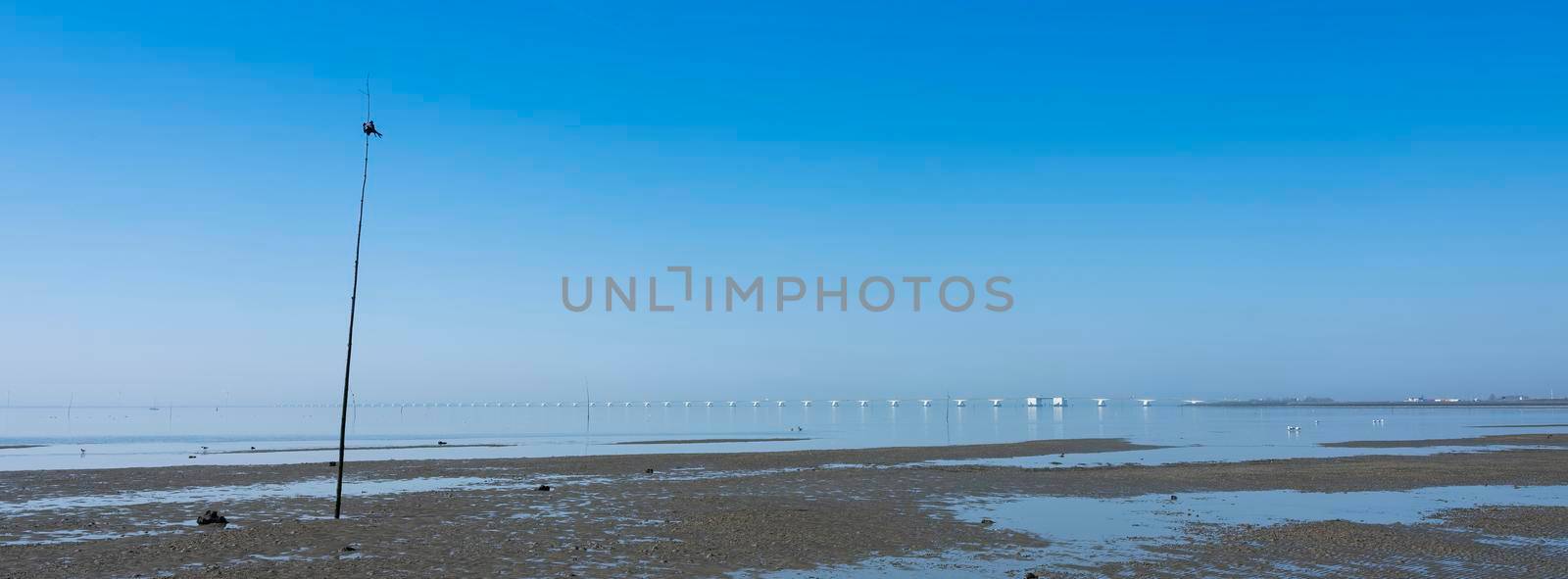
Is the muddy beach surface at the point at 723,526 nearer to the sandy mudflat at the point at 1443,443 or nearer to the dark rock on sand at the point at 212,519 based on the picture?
the dark rock on sand at the point at 212,519

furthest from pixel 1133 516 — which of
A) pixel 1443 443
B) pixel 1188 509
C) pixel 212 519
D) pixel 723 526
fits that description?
pixel 1443 443

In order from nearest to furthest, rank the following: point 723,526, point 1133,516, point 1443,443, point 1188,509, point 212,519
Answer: point 212,519
point 723,526
point 1133,516
point 1188,509
point 1443,443

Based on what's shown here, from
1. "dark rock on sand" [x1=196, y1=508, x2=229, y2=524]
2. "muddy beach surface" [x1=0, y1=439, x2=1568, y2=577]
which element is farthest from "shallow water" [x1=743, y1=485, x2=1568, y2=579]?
"dark rock on sand" [x1=196, y1=508, x2=229, y2=524]

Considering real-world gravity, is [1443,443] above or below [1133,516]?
above

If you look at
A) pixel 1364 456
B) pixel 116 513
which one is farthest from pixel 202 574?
pixel 1364 456

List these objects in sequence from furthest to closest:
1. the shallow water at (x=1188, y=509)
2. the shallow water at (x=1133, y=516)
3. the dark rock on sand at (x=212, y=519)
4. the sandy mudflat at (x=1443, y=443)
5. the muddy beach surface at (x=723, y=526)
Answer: the sandy mudflat at (x=1443, y=443), the dark rock on sand at (x=212, y=519), the shallow water at (x=1188, y=509), the shallow water at (x=1133, y=516), the muddy beach surface at (x=723, y=526)

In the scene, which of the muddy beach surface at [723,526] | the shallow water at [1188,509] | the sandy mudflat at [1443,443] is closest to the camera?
the muddy beach surface at [723,526]

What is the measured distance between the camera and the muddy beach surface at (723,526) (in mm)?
17594

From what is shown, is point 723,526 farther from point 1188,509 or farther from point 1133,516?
point 1188,509

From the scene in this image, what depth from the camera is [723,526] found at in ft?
75.6

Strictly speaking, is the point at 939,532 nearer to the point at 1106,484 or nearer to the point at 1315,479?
the point at 1106,484

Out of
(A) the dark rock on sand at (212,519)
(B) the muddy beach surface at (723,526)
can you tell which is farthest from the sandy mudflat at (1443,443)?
(A) the dark rock on sand at (212,519)

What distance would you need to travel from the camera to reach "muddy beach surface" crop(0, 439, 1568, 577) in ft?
57.7

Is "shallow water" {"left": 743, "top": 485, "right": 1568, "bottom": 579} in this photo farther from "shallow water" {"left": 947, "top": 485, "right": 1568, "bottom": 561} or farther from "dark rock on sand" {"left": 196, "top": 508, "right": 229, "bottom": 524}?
"dark rock on sand" {"left": 196, "top": 508, "right": 229, "bottom": 524}
